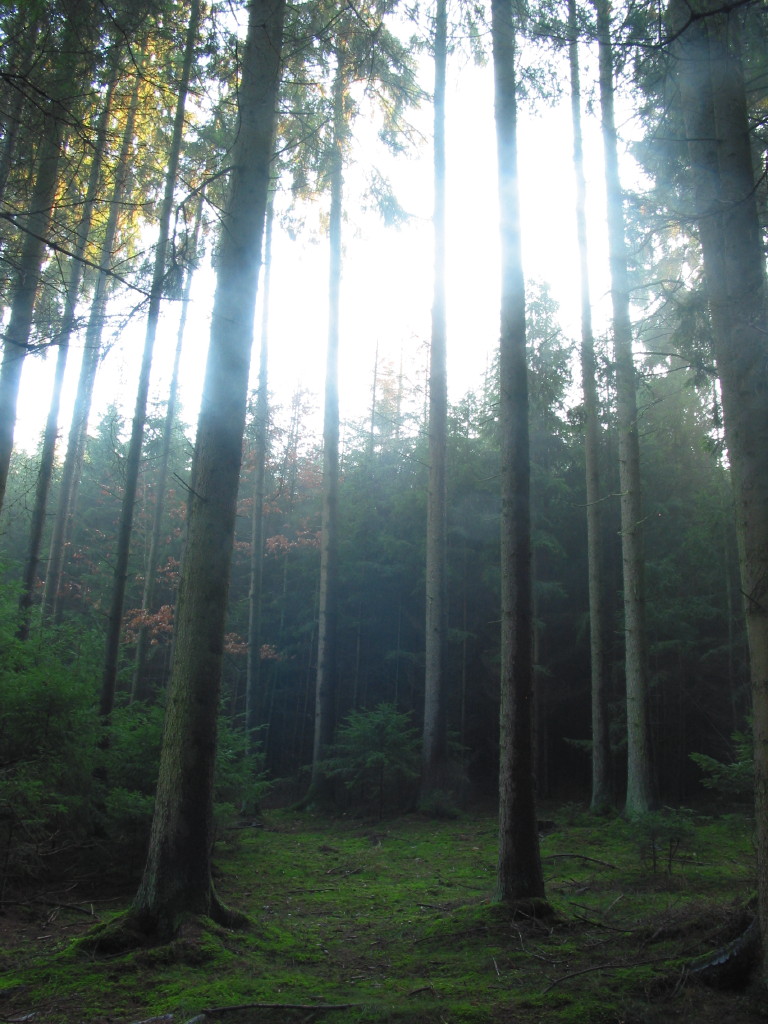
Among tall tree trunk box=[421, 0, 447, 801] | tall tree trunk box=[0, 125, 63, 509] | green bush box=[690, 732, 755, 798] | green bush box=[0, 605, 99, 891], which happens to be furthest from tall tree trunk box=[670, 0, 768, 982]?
tall tree trunk box=[421, 0, 447, 801]

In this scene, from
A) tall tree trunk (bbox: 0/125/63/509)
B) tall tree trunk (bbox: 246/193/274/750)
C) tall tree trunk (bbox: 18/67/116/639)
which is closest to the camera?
tall tree trunk (bbox: 0/125/63/509)

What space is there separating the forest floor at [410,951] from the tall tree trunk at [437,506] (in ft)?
15.2

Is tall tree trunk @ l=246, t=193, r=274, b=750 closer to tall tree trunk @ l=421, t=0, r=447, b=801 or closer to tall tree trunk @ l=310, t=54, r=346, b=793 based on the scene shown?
tall tree trunk @ l=310, t=54, r=346, b=793

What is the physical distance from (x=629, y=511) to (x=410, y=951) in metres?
8.59

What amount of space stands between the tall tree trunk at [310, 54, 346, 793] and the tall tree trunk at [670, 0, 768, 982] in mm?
10245

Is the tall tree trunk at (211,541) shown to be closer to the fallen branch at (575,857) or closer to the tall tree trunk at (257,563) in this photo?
the fallen branch at (575,857)

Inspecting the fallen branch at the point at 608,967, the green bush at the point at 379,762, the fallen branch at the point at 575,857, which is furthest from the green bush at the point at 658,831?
the green bush at the point at 379,762

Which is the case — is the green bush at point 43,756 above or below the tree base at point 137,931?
above

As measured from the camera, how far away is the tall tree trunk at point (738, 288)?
3896 millimetres

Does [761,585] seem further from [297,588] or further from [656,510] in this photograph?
[297,588]

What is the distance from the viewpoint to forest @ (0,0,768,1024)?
4.70 m

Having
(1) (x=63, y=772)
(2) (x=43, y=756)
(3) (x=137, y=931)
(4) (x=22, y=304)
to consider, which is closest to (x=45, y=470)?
(4) (x=22, y=304)

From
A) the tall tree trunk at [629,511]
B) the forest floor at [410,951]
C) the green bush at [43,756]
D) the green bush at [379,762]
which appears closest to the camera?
the forest floor at [410,951]

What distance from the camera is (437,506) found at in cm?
1373
